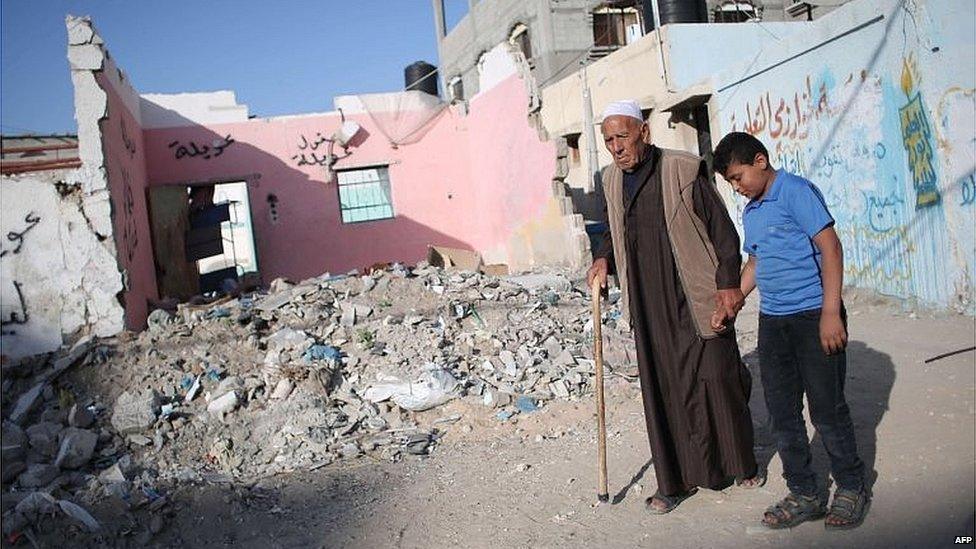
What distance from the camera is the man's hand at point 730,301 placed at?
2.93 m

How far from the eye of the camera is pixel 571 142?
16.0 meters

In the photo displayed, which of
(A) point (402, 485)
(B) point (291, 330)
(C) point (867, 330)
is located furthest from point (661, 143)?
(A) point (402, 485)

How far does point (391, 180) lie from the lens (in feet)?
50.0

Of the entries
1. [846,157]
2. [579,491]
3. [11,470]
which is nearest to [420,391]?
[579,491]

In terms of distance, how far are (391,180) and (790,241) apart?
12.9 meters

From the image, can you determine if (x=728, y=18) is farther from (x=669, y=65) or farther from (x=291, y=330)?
(x=291, y=330)

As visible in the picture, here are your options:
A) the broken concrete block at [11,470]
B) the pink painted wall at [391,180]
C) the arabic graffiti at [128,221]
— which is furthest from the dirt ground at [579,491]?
the pink painted wall at [391,180]

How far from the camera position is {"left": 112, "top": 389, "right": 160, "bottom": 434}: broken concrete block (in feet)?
17.8

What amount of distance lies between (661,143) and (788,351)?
10.9m

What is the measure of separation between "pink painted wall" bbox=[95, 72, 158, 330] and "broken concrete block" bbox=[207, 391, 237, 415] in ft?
7.52

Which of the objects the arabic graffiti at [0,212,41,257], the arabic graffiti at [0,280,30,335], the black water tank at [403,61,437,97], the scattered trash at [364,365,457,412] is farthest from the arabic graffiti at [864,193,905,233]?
the black water tank at [403,61,437,97]

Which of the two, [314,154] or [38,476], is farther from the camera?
[314,154]

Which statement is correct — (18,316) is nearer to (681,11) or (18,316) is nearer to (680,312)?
(680,312)

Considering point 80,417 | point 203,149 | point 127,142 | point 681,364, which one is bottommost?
point 80,417
